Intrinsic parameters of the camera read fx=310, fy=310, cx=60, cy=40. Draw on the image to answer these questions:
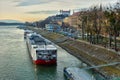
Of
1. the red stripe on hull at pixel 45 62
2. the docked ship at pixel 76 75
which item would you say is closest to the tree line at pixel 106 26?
the red stripe on hull at pixel 45 62

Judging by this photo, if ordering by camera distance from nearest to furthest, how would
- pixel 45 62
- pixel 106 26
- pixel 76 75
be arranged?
pixel 76 75 → pixel 45 62 → pixel 106 26

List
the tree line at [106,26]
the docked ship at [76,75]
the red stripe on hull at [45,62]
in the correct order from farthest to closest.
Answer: the tree line at [106,26] < the red stripe on hull at [45,62] < the docked ship at [76,75]

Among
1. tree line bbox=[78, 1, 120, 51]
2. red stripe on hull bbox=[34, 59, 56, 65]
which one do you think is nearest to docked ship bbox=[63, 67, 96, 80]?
red stripe on hull bbox=[34, 59, 56, 65]

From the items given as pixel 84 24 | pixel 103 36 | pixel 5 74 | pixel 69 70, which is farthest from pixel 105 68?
pixel 84 24

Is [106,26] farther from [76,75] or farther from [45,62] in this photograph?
[76,75]

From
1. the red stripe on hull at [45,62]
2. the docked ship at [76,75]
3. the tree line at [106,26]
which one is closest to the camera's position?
the docked ship at [76,75]

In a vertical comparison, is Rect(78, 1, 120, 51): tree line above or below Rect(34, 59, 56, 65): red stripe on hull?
above

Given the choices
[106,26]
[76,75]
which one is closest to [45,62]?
[76,75]

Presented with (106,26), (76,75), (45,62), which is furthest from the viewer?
(106,26)

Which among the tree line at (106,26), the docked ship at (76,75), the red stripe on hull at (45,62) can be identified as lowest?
the red stripe on hull at (45,62)

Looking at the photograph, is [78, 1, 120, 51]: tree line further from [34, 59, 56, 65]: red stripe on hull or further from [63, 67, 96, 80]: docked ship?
[63, 67, 96, 80]: docked ship

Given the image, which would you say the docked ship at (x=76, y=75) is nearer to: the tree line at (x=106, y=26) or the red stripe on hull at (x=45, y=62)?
the red stripe on hull at (x=45, y=62)
